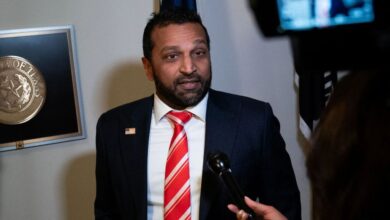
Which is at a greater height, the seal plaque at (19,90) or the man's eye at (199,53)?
the man's eye at (199,53)

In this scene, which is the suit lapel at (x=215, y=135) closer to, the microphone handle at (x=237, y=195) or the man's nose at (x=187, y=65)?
the man's nose at (x=187, y=65)

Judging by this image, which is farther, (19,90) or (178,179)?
(19,90)

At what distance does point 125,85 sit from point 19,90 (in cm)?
46

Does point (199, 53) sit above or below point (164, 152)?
above

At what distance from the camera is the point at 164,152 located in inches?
55.7

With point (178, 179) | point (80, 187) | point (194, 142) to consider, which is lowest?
point (80, 187)

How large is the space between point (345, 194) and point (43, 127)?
1574 millimetres

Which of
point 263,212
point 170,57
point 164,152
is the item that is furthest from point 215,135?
point 263,212

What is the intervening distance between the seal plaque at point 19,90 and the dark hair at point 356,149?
1.51 meters

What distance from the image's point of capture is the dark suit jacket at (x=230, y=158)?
1.35 meters

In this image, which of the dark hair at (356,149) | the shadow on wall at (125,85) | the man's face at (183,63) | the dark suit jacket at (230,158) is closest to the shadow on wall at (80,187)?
the shadow on wall at (125,85)

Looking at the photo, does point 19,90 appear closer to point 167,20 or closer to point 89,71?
point 89,71

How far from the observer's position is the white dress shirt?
1354mm

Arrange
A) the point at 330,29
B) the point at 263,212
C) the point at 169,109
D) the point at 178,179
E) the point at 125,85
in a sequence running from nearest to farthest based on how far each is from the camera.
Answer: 1. the point at 330,29
2. the point at 263,212
3. the point at 178,179
4. the point at 169,109
5. the point at 125,85
